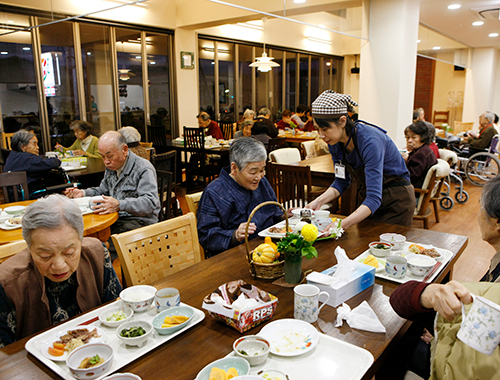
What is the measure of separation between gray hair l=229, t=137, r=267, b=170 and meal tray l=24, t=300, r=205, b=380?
101 centimetres

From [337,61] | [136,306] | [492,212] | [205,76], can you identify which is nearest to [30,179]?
[136,306]

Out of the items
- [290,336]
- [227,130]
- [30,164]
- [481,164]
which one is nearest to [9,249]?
[290,336]

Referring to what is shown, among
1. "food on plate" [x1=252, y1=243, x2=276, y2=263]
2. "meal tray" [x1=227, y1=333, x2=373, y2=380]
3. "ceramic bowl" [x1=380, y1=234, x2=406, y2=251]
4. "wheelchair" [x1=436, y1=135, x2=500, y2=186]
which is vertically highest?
"food on plate" [x1=252, y1=243, x2=276, y2=263]

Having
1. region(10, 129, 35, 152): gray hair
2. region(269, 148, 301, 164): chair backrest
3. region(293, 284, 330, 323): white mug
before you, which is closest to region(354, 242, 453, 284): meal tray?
region(293, 284, 330, 323): white mug

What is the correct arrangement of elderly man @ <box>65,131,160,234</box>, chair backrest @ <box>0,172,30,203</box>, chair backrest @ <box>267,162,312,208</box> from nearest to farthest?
elderly man @ <box>65,131,160,234</box>, chair backrest @ <box>0,172,30,203</box>, chair backrest @ <box>267,162,312,208</box>

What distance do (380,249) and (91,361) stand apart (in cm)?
132

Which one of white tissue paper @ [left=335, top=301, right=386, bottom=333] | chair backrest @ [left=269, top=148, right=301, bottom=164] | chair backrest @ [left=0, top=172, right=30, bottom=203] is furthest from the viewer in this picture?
chair backrest @ [left=269, top=148, right=301, bottom=164]

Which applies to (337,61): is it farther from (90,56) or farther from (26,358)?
(26,358)

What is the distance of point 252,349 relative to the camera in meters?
1.20

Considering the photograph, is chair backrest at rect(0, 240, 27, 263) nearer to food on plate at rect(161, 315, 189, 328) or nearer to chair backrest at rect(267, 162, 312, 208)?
food on plate at rect(161, 315, 189, 328)

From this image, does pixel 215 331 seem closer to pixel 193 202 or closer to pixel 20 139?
pixel 193 202

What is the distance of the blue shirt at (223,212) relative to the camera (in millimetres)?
2215

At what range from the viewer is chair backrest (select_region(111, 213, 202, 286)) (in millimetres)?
1820

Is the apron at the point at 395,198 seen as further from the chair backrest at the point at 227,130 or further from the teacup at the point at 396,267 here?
the chair backrest at the point at 227,130
